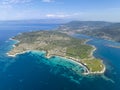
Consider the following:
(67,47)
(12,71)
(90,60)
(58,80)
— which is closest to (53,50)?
(67,47)

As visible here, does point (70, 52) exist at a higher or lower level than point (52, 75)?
lower

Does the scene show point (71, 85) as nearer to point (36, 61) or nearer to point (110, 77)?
point (110, 77)

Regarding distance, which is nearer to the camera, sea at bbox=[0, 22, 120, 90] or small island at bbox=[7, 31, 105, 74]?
sea at bbox=[0, 22, 120, 90]

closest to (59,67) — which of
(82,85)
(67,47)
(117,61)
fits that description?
(82,85)

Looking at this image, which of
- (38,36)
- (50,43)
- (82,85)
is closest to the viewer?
(82,85)

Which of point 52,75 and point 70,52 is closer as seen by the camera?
point 52,75

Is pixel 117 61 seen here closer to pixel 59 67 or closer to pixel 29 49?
pixel 59 67

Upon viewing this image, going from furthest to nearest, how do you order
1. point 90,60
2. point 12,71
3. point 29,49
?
point 29,49, point 90,60, point 12,71

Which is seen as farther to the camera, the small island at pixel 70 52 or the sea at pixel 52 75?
the small island at pixel 70 52

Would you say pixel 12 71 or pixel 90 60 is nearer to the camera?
pixel 12 71
